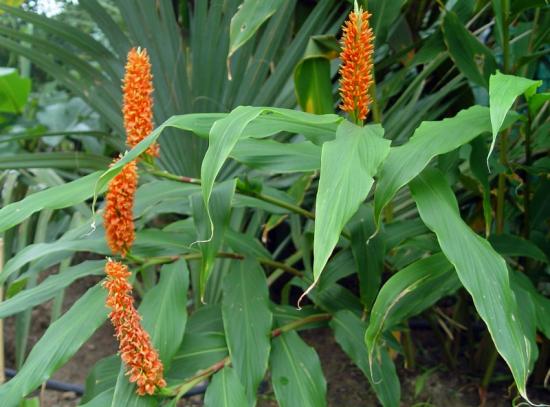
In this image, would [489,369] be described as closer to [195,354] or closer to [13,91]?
[195,354]

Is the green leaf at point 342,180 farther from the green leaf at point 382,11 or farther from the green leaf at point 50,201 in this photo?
the green leaf at point 382,11

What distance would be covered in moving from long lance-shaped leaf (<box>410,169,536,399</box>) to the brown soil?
2.45 feet

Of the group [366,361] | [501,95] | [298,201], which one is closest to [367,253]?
[366,361]

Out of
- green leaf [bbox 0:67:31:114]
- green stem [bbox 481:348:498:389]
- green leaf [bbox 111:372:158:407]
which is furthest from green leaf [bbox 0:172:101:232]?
green leaf [bbox 0:67:31:114]

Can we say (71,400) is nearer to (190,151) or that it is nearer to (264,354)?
(190,151)

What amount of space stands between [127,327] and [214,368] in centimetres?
25

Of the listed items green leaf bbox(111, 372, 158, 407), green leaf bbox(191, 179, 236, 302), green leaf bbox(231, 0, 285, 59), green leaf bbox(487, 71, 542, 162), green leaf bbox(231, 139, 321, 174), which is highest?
green leaf bbox(231, 0, 285, 59)

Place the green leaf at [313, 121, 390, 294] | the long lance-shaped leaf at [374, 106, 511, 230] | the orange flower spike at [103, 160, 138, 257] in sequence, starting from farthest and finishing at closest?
1. the orange flower spike at [103, 160, 138, 257]
2. the long lance-shaped leaf at [374, 106, 511, 230]
3. the green leaf at [313, 121, 390, 294]

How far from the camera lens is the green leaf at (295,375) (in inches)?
37.0

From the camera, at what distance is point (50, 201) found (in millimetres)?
829

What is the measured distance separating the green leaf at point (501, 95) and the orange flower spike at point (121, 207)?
1.46ft

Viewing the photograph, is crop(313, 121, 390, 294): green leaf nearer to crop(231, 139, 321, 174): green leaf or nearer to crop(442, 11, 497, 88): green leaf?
crop(231, 139, 321, 174): green leaf

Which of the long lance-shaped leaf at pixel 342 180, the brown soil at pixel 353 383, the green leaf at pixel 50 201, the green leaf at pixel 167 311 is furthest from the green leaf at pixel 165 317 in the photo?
the brown soil at pixel 353 383

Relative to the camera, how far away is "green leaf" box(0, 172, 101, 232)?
82 cm
